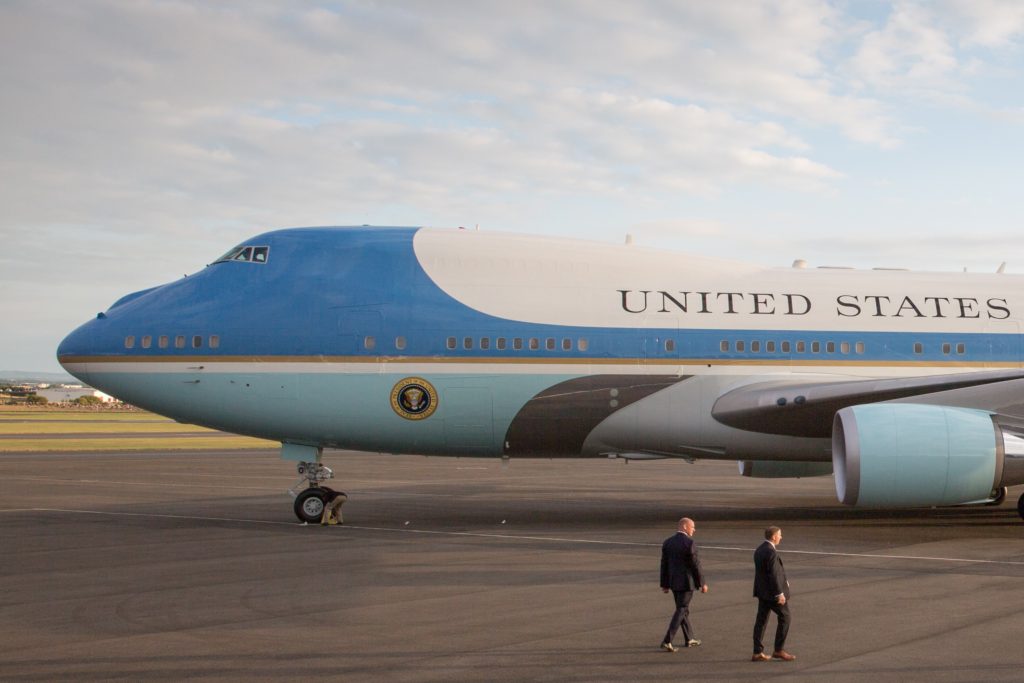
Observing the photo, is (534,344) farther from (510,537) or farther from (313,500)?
(313,500)

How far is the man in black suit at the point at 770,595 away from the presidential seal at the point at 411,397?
11.2m

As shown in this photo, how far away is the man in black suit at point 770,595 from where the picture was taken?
376 inches

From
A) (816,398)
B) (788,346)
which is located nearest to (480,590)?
(816,398)

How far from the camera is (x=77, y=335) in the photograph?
20594 mm

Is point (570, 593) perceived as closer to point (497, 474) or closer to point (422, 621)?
point (422, 621)

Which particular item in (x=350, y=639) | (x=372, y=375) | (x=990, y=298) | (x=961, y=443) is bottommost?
(x=350, y=639)

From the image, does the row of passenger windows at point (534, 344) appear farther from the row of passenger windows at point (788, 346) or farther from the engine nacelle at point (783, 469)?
the engine nacelle at point (783, 469)

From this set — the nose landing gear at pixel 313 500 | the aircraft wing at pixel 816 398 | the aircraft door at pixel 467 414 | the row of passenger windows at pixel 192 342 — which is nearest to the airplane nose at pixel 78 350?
the row of passenger windows at pixel 192 342

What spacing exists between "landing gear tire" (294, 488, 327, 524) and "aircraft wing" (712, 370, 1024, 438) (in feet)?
26.4

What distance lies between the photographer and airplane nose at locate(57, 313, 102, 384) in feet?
66.9

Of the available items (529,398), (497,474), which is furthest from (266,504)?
(497,474)

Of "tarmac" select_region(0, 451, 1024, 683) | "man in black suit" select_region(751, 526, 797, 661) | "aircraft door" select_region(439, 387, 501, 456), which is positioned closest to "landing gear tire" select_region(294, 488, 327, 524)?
"tarmac" select_region(0, 451, 1024, 683)

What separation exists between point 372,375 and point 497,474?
1797cm

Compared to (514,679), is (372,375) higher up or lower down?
higher up
